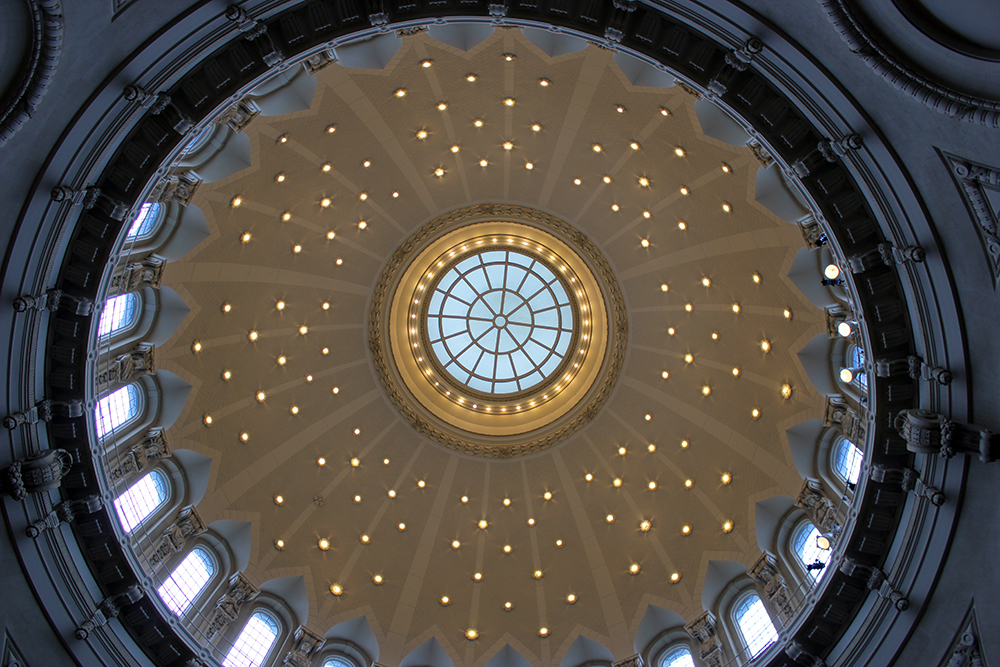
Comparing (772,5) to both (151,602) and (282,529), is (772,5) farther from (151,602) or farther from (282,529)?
(282,529)

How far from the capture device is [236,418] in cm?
2958

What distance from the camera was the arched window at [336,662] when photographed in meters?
27.8

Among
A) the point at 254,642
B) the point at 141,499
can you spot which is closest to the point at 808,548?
the point at 254,642

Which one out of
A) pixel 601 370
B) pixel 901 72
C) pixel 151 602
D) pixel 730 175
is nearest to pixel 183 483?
pixel 151 602

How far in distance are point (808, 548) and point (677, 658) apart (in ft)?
24.6

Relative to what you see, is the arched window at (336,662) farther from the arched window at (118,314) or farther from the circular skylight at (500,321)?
the arched window at (118,314)

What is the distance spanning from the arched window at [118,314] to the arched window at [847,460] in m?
25.8

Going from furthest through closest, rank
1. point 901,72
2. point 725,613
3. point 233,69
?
point 725,613 < point 233,69 < point 901,72

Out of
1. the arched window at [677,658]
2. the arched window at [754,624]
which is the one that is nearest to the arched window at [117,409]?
the arched window at [677,658]

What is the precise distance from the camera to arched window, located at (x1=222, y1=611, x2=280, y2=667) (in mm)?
25094

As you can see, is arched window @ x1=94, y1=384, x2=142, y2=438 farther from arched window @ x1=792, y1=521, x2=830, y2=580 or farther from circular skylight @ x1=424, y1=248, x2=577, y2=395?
arched window @ x1=792, y1=521, x2=830, y2=580

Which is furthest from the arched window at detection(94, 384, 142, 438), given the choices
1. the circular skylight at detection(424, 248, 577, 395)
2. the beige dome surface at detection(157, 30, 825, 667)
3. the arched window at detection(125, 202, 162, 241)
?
the circular skylight at detection(424, 248, 577, 395)

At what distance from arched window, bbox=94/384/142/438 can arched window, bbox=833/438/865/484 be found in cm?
2500

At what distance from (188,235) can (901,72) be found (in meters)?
23.5
